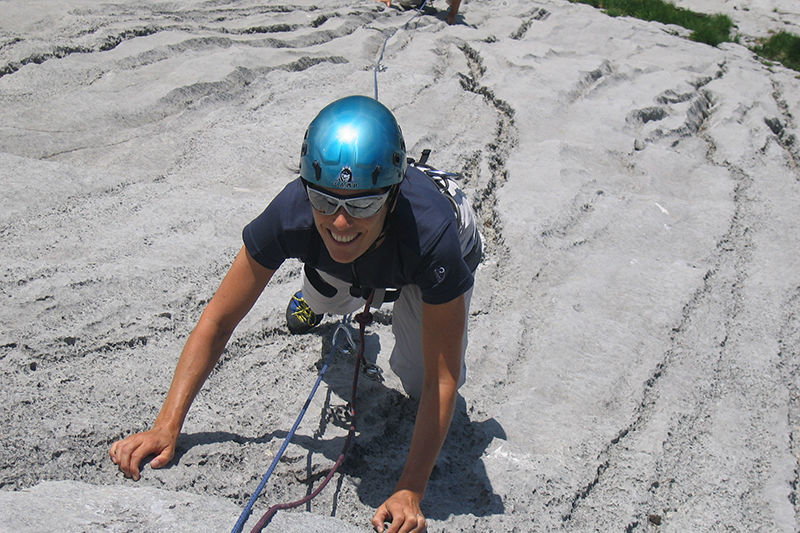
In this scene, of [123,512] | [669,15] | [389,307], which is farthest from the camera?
[669,15]

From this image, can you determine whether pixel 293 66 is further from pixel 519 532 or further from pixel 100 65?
pixel 519 532

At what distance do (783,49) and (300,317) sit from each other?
5.81 m

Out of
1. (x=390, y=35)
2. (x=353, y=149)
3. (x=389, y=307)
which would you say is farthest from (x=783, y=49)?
(x=353, y=149)

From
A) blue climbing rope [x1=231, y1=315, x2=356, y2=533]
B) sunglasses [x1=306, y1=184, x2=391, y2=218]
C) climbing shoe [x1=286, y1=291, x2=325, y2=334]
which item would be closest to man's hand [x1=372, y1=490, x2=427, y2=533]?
blue climbing rope [x1=231, y1=315, x2=356, y2=533]

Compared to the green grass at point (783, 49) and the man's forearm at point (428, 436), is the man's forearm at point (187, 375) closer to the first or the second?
the man's forearm at point (428, 436)

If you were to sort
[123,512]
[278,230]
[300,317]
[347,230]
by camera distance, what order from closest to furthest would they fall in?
1. [123,512]
2. [347,230]
3. [278,230]
4. [300,317]

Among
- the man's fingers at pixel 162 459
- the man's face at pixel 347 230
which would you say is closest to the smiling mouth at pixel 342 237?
the man's face at pixel 347 230

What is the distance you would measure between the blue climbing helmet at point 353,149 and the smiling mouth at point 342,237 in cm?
13

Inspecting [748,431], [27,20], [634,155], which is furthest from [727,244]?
[27,20]

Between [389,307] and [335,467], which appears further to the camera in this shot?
[389,307]

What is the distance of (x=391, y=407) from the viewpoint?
268 centimetres

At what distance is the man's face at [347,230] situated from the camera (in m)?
1.94

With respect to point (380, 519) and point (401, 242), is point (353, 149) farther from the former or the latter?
point (380, 519)

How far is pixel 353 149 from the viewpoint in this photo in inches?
74.6
